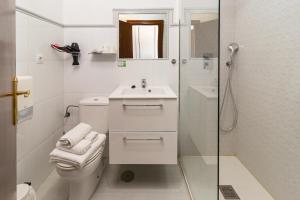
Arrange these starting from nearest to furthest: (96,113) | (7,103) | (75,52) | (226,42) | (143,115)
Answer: (7,103) < (143,115) < (96,113) < (75,52) < (226,42)

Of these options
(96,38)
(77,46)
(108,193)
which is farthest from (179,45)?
(108,193)

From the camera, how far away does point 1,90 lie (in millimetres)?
718

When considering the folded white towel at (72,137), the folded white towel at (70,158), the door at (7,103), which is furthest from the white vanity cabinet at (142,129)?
the door at (7,103)

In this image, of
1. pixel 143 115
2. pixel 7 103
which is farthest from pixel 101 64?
pixel 7 103

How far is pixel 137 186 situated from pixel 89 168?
2.23ft

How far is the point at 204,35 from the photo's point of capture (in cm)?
143

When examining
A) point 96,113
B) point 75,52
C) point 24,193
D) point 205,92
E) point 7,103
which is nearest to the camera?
point 7,103

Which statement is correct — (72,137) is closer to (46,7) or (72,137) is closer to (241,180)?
(46,7)

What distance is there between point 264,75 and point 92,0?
1.91 m

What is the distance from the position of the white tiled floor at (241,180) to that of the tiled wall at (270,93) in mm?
60

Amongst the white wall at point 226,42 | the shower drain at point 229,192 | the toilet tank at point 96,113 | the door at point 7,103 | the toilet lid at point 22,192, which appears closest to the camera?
the door at point 7,103

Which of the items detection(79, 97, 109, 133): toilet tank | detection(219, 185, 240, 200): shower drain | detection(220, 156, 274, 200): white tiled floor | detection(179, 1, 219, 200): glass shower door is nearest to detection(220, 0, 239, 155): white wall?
detection(220, 156, 274, 200): white tiled floor

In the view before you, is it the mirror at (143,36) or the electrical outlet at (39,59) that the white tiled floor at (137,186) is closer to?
the electrical outlet at (39,59)

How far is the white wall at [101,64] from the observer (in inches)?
103
